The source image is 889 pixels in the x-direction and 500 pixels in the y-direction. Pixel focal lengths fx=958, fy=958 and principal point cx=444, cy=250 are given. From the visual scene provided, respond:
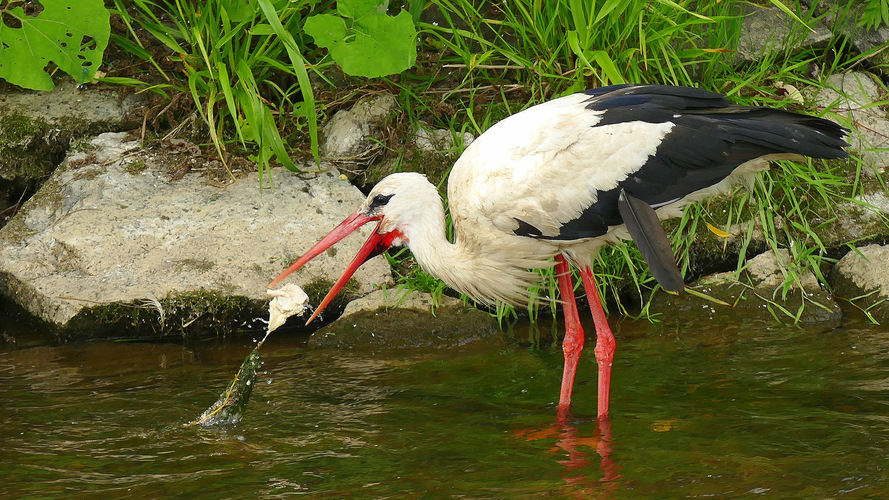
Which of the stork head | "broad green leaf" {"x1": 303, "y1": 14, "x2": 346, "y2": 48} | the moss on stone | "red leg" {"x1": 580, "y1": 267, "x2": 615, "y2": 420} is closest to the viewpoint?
"red leg" {"x1": 580, "y1": 267, "x2": 615, "y2": 420}

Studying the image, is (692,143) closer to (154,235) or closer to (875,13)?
(875,13)

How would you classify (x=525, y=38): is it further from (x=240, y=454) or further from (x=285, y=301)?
(x=240, y=454)

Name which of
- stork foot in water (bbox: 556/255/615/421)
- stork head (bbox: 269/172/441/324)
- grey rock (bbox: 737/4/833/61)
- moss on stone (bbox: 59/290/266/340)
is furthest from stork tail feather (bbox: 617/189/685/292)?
grey rock (bbox: 737/4/833/61)

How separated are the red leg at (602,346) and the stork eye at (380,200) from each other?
89 centimetres

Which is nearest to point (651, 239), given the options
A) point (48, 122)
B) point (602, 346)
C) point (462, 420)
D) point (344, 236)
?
point (602, 346)

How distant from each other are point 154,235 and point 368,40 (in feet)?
4.76

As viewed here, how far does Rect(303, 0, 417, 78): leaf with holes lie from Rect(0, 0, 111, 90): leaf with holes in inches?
40.4

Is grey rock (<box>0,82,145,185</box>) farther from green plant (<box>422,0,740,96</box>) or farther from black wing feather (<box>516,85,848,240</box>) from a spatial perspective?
black wing feather (<box>516,85,848,240</box>)

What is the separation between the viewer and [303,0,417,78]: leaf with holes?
4.66 meters

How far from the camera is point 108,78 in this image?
509 cm

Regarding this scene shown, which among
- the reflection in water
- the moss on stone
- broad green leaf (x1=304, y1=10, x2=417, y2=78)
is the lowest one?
the reflection in water

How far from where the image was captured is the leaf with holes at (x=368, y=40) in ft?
15.3

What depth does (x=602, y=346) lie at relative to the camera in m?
4.02

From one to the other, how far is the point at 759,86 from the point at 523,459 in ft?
9.46
